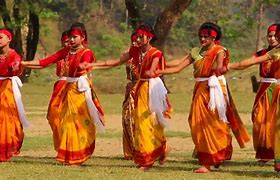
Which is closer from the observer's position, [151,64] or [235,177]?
[235,177]

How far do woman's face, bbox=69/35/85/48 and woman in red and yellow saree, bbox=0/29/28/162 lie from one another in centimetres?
80

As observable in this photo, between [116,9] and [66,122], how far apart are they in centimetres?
5331

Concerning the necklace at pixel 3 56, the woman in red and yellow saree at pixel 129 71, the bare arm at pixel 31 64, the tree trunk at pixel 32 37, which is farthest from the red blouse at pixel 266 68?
the tree trunk at pixel 32 37

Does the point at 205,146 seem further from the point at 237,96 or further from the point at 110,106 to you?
the point at 237,96

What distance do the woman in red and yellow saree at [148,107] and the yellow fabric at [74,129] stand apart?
2.14 feet

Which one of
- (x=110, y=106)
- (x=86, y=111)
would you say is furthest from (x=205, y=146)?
(x=110, y=106)

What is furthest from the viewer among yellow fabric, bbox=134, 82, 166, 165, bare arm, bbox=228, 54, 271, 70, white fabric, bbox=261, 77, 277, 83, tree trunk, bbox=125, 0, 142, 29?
tree trunk, bbox=125, 0, 142, 29

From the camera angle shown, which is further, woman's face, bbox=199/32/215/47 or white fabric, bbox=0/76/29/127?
white fabric, bbox=0/76/29/127

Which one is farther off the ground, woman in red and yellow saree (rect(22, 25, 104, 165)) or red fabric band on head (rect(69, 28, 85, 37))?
red fabric band on head (rect(69, 28, 85, 37))

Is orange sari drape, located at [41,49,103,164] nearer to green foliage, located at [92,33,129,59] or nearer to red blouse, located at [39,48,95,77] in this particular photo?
red blouse, located at [39,48,95,77]

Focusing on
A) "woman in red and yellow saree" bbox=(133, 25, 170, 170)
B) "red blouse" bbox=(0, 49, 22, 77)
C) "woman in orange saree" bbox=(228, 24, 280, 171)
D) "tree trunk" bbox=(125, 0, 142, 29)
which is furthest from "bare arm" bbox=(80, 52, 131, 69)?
"tree trunk" bbox=(125, 0, 142, 29)

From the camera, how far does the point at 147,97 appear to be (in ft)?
32.9

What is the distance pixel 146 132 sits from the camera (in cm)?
991

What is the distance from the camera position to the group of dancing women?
9.69 m
